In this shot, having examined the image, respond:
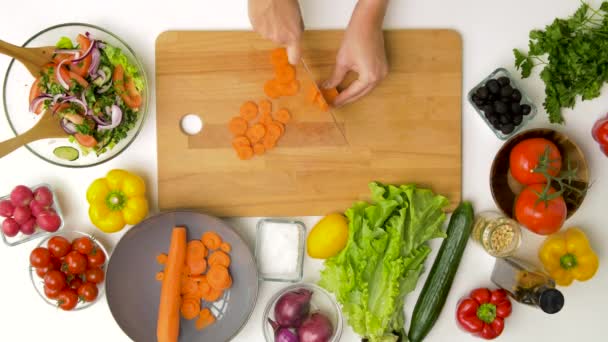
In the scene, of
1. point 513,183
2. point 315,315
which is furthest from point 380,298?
point 513,183

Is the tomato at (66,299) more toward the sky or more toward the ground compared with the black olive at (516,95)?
more toward the ground

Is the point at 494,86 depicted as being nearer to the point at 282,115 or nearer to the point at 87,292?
the point at 282,115

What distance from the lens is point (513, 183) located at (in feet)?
5.04

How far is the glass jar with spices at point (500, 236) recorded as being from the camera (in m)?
1.47

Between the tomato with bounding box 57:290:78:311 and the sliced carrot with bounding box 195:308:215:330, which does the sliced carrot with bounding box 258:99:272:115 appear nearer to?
the sliced carrot with bounding box 195:308:215:330

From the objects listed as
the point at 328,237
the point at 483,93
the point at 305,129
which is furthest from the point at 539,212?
the point at 305,129

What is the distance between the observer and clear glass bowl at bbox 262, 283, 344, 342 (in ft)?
4.96

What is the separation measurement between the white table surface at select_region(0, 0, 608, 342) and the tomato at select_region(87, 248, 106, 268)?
0.06m

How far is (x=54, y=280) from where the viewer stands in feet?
4.65

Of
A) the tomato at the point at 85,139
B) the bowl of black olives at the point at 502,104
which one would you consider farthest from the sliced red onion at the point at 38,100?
the bowl of black olives at the point at 502,104

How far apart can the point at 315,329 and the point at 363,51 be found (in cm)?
77

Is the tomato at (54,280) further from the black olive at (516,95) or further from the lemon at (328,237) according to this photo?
the black olive at (516,95)

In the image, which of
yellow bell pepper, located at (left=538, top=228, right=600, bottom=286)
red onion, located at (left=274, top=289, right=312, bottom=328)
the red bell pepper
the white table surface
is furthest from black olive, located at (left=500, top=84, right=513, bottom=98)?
red onion, located at (left=274, top=289, right=312, bottom=328)

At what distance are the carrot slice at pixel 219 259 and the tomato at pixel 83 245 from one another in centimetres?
33
